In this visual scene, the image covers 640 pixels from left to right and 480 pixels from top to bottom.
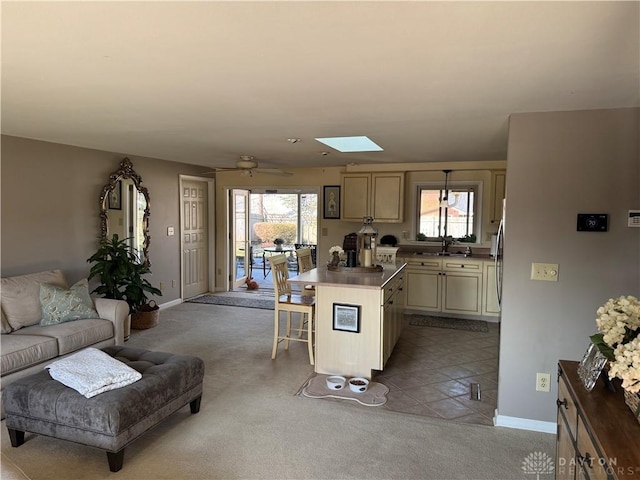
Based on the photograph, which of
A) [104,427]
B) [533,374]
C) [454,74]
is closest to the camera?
[454,74]

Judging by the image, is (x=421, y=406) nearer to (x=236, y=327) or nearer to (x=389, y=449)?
(x=389, y=449)

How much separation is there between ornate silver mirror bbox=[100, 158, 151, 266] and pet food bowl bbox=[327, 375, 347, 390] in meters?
3.32

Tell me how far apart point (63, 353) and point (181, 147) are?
96.0 inches

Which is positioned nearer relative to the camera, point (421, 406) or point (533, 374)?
point (533, 374)

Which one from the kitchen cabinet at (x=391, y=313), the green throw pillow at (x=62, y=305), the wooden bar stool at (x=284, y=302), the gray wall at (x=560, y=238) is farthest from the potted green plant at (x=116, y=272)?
the gray wall at (x=560, y=238)

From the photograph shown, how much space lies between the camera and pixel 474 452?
2.70 metres

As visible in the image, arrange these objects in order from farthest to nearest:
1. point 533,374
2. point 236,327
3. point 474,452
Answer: point 236,327 → point 533,374 → point 474,452

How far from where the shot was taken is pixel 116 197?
539 centimetres

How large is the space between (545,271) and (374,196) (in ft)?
12.0

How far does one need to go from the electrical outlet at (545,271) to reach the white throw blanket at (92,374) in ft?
8.93

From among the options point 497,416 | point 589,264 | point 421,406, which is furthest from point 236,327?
point 589,264

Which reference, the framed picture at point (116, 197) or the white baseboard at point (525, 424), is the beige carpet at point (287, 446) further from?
the framed picture at point (116, 197)

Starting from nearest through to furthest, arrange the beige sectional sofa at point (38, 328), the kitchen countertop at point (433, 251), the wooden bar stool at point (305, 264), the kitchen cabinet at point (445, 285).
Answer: the beige sectional sofa at point (38, 328), the wooden bar stool at point (305, 264), the kitchen cabinet at point (445, 285), the kitchen countertop at point (433, 251)

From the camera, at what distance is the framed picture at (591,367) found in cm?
163
